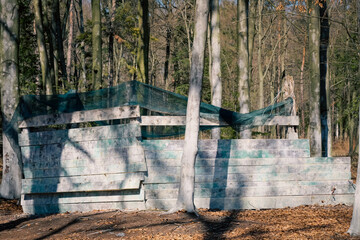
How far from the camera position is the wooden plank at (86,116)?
856 centimetres

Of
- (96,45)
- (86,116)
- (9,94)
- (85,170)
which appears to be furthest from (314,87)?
(9,94)

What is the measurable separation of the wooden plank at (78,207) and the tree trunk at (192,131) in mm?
1221

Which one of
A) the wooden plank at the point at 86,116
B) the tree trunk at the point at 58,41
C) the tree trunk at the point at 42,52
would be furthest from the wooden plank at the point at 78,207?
the tree trunk at the point at 58,41

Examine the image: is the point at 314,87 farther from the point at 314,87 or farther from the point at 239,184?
the point at 239,184

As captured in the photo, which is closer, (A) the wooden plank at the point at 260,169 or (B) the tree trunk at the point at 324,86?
(A) the wooden plank at the point at 260,169

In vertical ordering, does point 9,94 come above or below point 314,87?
below

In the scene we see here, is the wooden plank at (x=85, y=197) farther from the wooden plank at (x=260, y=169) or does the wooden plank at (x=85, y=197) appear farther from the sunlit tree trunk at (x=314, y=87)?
the sunlit tree trunk at (x=314, y=87)

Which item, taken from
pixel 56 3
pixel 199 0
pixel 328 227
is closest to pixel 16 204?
pixel 199 0

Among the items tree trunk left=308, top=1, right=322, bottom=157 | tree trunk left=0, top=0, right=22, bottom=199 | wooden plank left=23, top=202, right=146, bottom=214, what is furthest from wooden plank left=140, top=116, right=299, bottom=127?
tree trunk left=0, top=0, right=22, bottom=199

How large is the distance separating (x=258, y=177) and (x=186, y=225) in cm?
285

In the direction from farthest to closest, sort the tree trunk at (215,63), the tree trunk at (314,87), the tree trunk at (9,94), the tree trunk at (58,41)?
1. the tree trunk at (58,41)
2. the tree trunk at (215,63)
3. the tree trunk at (314,87)
4. the tree trunk at (9,94)

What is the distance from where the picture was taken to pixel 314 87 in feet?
41.0

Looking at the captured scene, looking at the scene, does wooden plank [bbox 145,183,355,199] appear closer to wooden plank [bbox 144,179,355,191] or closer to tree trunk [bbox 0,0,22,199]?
wooden plank [bbox 144,179,355,191]

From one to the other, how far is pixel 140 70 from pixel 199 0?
33.6 feet
